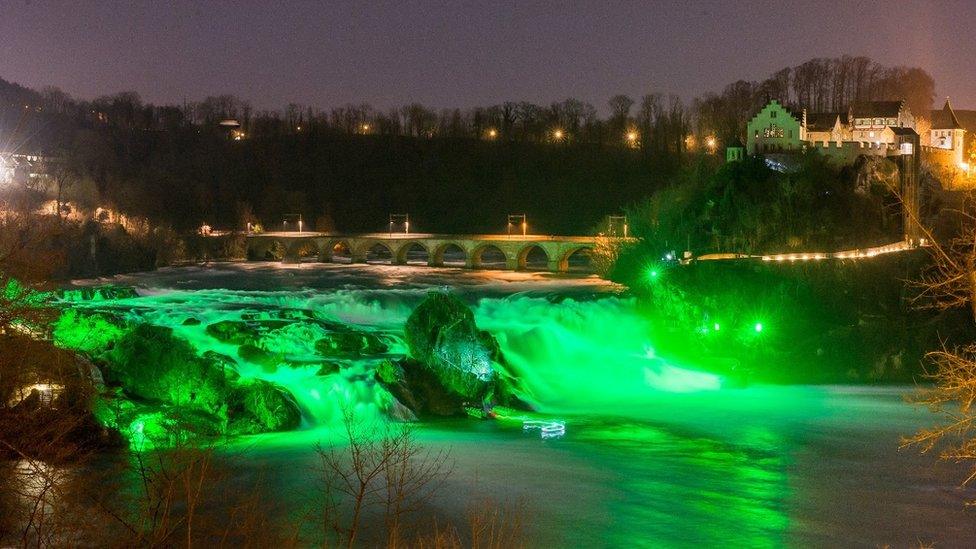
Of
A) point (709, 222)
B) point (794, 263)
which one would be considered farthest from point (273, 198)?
point (794, 263)

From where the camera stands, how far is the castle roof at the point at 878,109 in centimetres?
→ 6291

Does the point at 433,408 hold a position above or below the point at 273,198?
below

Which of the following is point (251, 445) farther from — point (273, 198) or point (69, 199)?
point (273, 198)

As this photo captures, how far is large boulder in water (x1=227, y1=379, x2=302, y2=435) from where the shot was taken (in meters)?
26.4

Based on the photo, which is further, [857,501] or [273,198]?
[273,198]

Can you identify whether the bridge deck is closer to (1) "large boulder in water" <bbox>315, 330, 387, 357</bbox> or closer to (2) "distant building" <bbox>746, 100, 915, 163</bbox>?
(2) "distant building" <bbox>746, 100, 915, 163</bbox>

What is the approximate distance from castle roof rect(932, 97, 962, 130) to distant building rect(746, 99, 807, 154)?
13756mm

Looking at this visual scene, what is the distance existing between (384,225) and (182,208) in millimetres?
21038

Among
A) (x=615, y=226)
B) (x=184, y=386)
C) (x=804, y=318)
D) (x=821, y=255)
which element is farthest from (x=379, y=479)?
(x=615, y=226)

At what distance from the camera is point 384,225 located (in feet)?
331

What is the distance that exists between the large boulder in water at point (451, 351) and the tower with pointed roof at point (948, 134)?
45.9m

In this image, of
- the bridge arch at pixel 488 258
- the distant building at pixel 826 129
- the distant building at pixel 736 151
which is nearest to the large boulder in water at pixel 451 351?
the distant building at pixel 736 151

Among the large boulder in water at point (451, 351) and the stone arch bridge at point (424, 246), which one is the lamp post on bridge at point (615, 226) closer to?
the stone arch bridge at point (424, 246)

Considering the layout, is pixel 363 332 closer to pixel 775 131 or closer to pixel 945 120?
pixel 775 131
